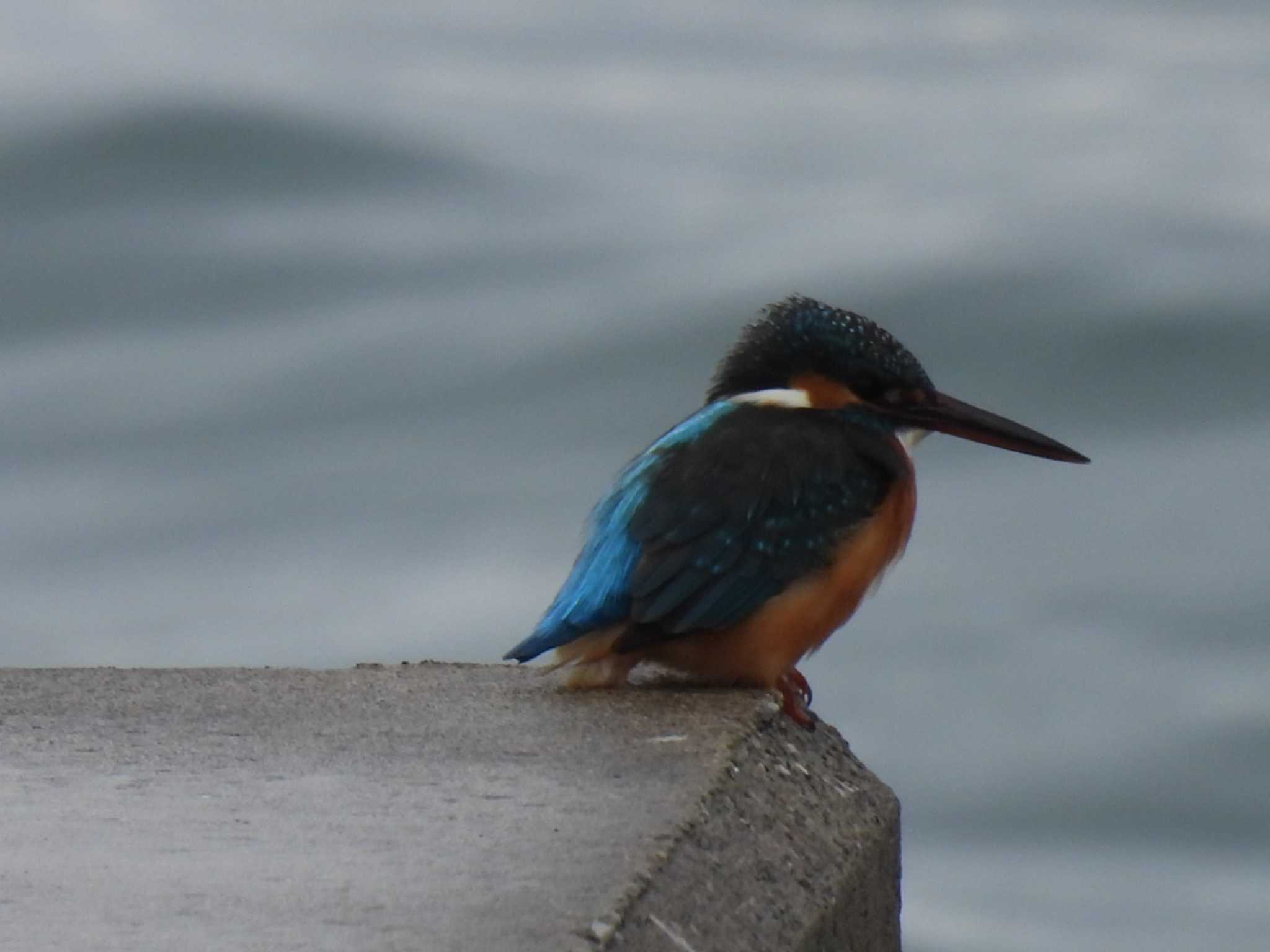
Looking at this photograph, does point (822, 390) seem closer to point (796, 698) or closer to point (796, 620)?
point (796, 620)

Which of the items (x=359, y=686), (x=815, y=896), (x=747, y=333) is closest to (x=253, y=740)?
(x=359, y=686)

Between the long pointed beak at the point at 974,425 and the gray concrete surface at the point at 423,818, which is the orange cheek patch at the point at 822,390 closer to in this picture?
the long pointed beak at the point at 974,425

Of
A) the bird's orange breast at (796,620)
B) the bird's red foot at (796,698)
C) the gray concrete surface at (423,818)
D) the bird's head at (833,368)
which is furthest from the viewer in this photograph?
the bird's head at (833,368)

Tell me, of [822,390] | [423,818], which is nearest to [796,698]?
[822,390]

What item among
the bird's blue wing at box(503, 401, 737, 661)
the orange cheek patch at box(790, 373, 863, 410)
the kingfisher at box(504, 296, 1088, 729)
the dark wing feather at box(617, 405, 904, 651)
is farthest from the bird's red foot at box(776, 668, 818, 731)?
the orange cheek patch at box(790, 373, 863, 410)

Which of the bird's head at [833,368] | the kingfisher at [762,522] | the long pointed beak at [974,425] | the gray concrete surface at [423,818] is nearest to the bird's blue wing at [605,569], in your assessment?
the kingfisher at [762,522]

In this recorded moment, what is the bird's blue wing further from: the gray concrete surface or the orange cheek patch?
the orange cheek patch

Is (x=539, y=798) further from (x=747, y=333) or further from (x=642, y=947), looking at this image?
(x=747, y=333)
